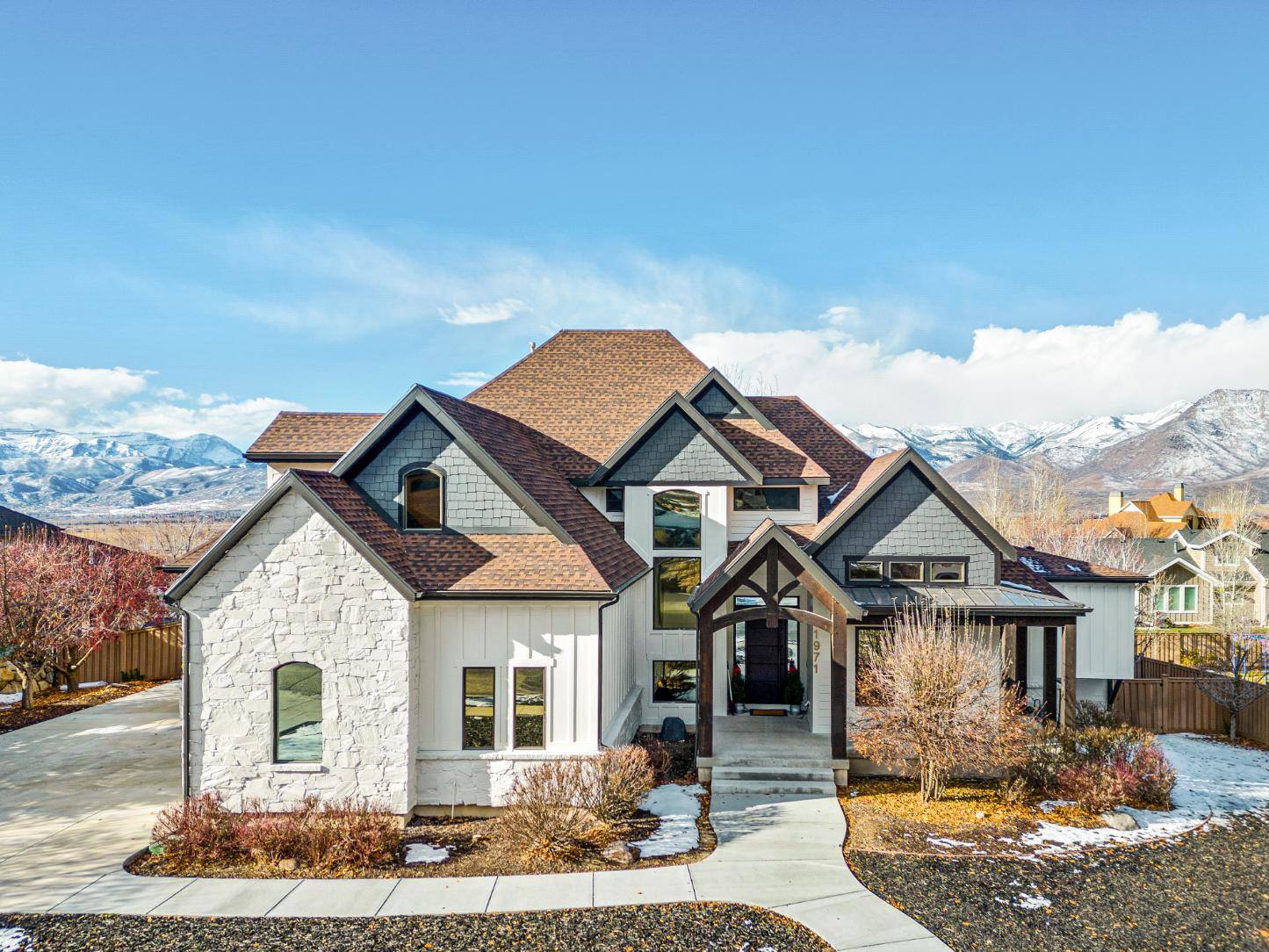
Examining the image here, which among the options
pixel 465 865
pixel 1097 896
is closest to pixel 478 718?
pixel 465 865

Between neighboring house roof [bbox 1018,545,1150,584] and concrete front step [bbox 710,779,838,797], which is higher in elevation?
neighboring house roof [bbox 1018,545,1150,584]

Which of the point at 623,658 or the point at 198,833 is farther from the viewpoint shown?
the point at 623,658

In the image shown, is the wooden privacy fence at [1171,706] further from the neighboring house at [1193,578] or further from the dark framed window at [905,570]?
the neighboring house at [1193,578]

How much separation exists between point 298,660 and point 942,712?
10905 mm

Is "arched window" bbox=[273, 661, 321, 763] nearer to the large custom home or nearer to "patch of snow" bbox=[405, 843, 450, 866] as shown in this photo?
the large custom home

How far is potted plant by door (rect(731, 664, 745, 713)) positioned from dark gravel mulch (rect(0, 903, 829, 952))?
8.08 metres

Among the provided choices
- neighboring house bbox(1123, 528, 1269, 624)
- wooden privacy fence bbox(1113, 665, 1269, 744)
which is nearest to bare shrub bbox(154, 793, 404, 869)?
wooden privacy fence bbox(1113, 665, 1269, 744)

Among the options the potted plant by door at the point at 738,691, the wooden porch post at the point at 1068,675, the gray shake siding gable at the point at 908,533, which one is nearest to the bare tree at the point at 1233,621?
the wooden porch post at the point at 1068,675

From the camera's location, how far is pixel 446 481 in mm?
13031

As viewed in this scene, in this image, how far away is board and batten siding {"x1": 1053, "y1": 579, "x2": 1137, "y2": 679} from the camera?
16.6m

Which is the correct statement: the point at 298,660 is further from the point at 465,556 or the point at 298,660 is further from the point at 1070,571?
the point at 1070,571

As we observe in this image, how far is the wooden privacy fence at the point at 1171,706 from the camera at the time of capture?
17500 mm

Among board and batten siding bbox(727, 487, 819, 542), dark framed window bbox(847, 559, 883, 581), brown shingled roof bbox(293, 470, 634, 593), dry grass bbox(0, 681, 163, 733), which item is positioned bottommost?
dry grass bbox(0, 681, 163, 733)

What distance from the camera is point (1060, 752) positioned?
12344mm
